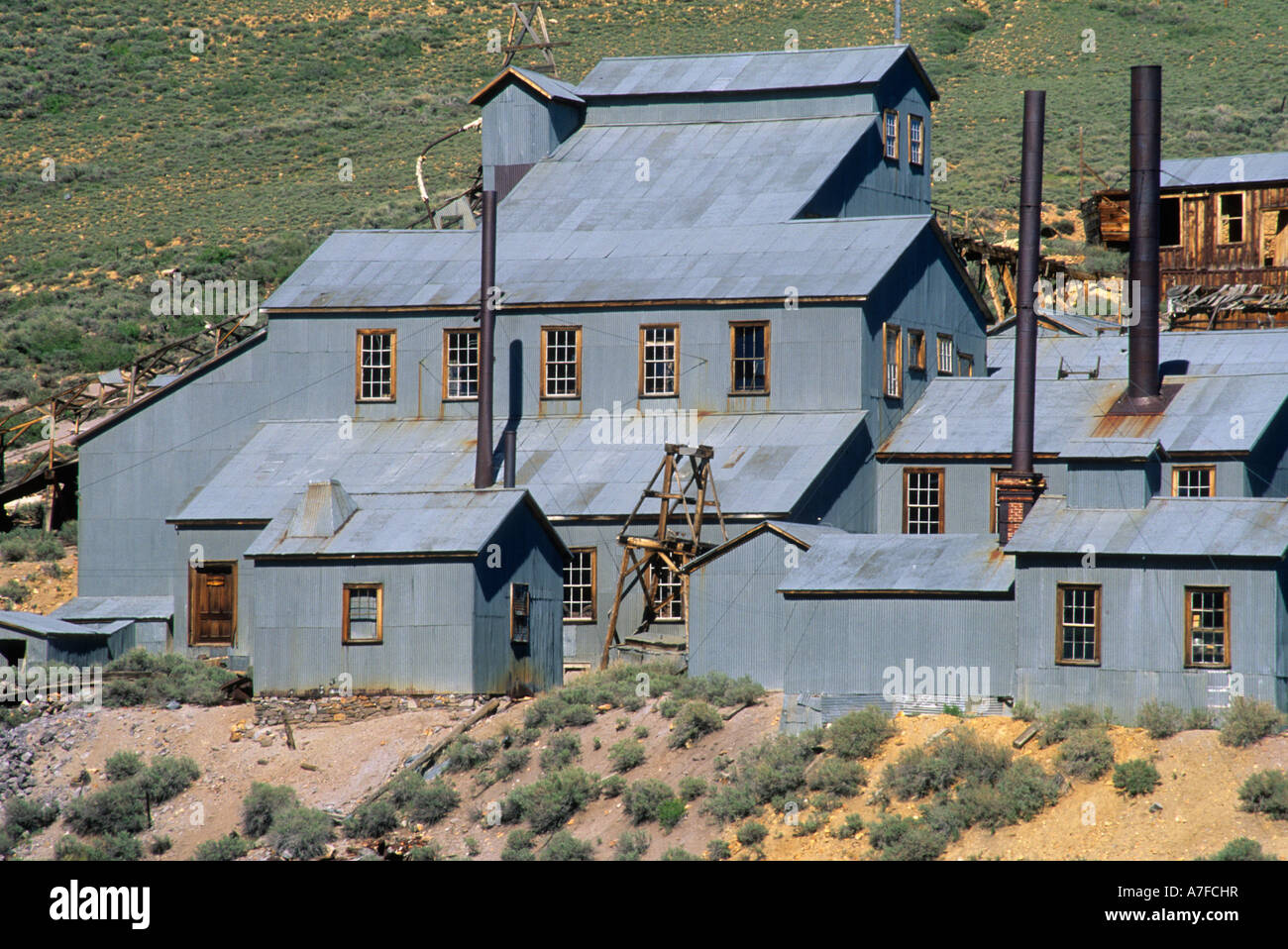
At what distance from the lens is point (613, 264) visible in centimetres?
4353

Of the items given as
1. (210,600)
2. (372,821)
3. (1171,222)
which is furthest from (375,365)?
(1171,222)

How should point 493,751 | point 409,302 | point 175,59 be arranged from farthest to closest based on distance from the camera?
point 175,59 < point 409,302 < point 493,751

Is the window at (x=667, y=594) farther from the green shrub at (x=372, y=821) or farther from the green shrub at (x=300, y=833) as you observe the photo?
the green shrub at (x=300, y=833)

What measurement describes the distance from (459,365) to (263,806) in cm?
1547

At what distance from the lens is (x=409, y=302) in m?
43.2

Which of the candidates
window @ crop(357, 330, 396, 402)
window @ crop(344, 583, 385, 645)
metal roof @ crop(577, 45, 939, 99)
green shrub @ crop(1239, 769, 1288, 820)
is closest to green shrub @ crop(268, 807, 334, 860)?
window @ crop(344, 583, 385, 645)

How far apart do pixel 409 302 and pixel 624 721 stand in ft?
47.1

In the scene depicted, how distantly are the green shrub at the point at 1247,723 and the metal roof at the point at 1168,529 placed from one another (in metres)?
2.37

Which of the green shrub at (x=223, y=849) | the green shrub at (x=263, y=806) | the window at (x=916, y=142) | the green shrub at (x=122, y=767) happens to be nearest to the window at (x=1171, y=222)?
the window at (x=916, y=142)

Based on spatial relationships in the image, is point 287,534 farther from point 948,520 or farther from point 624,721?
point 948,520

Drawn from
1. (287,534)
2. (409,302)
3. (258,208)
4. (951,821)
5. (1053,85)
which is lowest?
(951,821)

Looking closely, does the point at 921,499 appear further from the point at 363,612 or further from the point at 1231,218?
the point at 1231,218

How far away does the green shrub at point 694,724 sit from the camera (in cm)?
3061
